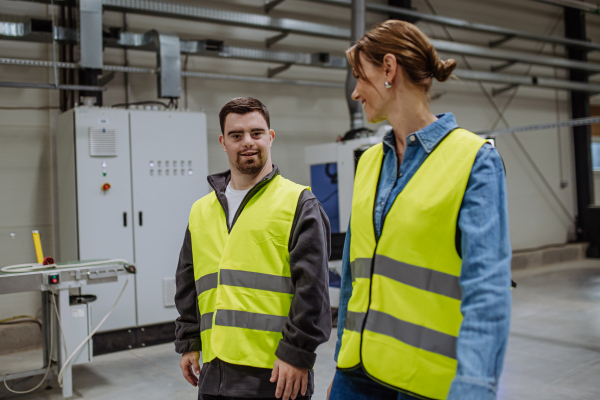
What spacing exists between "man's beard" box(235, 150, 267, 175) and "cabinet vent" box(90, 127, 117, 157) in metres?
2.98

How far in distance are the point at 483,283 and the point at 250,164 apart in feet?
2.96

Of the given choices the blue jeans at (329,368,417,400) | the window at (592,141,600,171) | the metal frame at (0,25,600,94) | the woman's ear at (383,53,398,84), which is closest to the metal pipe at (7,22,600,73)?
the metal frame at (0,25,600,94)

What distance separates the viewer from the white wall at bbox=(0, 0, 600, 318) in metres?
4.59

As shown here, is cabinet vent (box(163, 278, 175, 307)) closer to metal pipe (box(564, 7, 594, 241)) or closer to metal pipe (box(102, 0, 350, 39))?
metal pipe (box(102, 0, 350, 39))

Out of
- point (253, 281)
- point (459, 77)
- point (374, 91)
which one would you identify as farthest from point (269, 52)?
point (374, 91)

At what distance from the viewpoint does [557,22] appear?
9.10 m

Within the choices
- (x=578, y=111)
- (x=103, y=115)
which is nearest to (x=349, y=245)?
Result: (x=103, y=115)

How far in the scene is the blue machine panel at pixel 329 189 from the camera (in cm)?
548

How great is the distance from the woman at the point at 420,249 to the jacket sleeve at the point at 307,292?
0.24m

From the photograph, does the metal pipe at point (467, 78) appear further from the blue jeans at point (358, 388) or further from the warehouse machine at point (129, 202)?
the blue jeans at point (358, 388)

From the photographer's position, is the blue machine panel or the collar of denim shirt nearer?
the collar of denim shirt

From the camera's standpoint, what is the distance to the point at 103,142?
4254 millimetres

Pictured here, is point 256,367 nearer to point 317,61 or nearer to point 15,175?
point 15,175

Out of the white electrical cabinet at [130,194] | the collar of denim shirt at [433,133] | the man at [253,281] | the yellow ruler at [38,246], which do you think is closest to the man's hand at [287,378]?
the man at [253,281]
